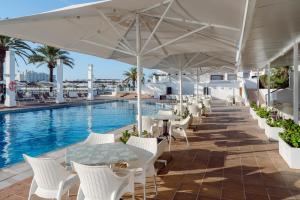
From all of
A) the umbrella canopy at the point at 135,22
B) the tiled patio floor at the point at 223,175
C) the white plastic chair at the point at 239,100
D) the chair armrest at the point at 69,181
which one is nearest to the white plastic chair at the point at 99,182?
the chair armrest at the point at 69,181

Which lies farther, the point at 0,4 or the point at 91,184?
the point at 0,4

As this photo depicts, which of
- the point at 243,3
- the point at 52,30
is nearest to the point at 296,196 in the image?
the point at 243,3

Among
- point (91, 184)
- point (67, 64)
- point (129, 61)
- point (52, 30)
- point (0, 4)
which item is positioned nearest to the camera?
point (91, 184)

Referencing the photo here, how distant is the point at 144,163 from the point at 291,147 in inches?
133

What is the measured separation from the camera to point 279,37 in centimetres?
673

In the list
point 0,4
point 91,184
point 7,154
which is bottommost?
point 7,154

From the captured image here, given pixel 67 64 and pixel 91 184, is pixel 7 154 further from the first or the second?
pixel 67 64

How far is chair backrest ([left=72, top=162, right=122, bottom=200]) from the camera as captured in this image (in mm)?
3213

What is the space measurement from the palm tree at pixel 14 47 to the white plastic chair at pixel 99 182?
26.4 m

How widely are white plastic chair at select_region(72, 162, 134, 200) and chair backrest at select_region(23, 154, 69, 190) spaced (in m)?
0.36

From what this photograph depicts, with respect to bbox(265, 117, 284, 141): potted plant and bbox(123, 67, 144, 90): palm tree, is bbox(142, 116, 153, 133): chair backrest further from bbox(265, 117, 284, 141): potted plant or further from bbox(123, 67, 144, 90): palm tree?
bbox(123, 67, 144, 90): palm tree

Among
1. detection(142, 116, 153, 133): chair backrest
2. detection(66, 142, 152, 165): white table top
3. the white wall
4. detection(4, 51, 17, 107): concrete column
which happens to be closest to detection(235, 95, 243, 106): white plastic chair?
the white wall

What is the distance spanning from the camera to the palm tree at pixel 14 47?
26156 mm

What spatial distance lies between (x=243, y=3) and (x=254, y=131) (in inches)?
284
